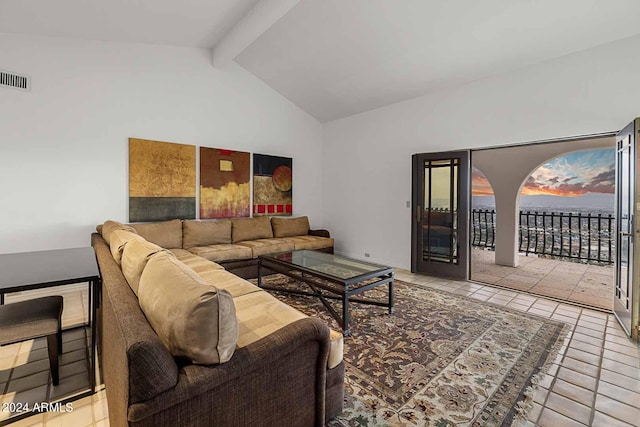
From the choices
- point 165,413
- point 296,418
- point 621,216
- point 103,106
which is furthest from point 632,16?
point 103,106

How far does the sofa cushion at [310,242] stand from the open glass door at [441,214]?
146 cm

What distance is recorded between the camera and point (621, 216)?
9.68 ft

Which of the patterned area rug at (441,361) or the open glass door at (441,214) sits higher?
the open glass door at (441,214)

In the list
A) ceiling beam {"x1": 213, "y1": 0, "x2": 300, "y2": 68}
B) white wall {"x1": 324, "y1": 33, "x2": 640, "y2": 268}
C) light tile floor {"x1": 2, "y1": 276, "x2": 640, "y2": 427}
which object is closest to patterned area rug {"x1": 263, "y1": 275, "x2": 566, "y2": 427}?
light tile floor {"x1": 2, "y1": 276, "x2": 640, "y2": 427}

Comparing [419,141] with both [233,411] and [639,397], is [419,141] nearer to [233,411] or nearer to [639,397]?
[639,397]

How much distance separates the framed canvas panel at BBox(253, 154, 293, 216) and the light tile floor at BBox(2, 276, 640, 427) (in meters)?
3.88

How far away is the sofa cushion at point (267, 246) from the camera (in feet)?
14.6

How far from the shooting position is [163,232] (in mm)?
4152

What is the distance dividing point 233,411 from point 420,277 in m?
3.89

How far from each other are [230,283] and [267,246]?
203cm

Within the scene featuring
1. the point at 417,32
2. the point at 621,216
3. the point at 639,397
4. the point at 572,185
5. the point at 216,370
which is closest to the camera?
the point at 216,370

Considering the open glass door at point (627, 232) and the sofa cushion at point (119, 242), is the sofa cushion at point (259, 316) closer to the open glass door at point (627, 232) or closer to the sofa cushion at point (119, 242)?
the sofa cushion at point (119, 242)

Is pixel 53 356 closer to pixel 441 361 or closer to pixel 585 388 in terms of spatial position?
pixel 441 361

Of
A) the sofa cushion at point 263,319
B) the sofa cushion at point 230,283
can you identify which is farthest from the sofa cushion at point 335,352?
the sofa cushion at point 230,283
